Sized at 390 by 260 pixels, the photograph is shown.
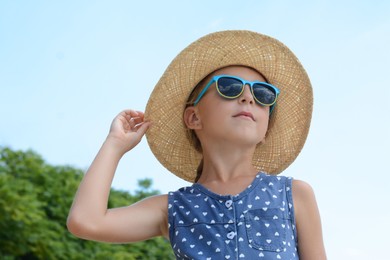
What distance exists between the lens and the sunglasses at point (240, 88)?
110 inches

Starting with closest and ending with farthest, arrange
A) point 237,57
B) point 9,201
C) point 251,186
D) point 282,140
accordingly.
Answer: point 251,186
point 237,57
point 282,140
point 9,201

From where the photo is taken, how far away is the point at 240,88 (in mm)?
2789

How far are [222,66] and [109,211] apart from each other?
2.69ft

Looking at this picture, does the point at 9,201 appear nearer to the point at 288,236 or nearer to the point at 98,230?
the point at 98,230

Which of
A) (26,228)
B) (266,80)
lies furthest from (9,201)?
(266,80)

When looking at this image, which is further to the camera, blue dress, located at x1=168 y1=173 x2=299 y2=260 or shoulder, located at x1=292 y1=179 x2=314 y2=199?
shoulder, located at x1=292 y1=179 x2=314 y2=199

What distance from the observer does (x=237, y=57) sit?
299cm

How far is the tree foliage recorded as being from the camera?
5852 mm

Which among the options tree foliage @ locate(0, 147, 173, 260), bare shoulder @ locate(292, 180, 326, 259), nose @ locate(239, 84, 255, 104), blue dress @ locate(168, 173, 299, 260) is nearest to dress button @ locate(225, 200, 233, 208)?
blue dress @ locate(168, 173, 299, 260)

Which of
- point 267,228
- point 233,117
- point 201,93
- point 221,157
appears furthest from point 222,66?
point 267,228

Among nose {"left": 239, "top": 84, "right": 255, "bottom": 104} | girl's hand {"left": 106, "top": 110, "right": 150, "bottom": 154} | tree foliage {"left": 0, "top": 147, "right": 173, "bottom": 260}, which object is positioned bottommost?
tree foliage {"left": 0, "top": 147, "right": 173, "bottom": 260}

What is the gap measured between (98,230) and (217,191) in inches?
20.0

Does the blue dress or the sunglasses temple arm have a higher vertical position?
the sunglasses temple arm

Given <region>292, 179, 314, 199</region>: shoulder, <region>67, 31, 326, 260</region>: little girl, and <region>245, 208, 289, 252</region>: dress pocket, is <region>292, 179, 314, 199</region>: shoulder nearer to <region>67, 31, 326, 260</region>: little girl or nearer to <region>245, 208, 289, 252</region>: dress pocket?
<region>67, 31, 326, 260</region>: little girl
